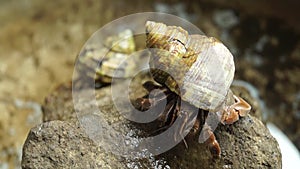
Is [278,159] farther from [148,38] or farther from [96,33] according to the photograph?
[96,33]

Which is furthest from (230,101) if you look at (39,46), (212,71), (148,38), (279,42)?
(39,46)

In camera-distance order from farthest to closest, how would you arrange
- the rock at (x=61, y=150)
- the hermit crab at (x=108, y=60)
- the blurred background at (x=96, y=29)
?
1. the blurred background at (x=96, y=29)
2. the hermit crab at (x=108, y=60)
3. the rock at (x=61, y=150)

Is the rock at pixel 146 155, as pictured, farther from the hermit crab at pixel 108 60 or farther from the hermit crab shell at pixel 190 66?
the hermit crab at pixel 108 60

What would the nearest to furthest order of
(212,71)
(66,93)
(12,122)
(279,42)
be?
(212,71), (66,93), (12,122), (279,42)

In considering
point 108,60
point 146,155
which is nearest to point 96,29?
point 108,60

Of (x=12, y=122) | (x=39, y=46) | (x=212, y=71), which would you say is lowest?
(x=12, y=122)

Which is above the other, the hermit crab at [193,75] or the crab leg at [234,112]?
the hermit crab at [193,75]

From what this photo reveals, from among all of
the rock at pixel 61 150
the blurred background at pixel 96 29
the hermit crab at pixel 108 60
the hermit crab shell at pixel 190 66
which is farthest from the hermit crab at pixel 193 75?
the blurred background at pixel 96 29

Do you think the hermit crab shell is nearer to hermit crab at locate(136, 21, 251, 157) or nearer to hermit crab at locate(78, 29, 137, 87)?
hermit crab at locate(136, 21, 251, 157)
